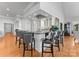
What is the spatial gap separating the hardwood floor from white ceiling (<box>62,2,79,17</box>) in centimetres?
53

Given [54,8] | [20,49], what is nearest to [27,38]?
[20,49]

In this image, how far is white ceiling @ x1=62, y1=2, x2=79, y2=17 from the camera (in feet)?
8.71

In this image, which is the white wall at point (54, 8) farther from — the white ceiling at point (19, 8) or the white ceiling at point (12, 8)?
the white ceiling at point (12, 8)

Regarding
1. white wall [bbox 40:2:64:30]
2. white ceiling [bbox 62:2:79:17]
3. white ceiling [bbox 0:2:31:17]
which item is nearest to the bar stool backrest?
white ceiling [bbox 0:2:31:17]

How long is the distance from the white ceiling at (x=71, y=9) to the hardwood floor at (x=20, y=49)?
53 cm

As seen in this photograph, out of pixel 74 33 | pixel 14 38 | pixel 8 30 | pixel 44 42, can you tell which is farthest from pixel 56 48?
pixel 8 30

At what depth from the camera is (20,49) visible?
2729 millimetres

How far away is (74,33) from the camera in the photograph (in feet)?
8.98

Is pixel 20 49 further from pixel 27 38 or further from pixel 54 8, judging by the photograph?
pixel 54 8

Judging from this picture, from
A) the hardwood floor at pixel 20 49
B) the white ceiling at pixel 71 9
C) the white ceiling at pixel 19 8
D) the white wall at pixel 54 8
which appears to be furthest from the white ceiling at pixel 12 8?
the white ceiling at pixel 71 9

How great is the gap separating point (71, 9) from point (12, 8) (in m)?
1.32

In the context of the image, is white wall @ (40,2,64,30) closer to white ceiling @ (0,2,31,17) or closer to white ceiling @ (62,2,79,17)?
white ceiling @ (62,2,79,17)

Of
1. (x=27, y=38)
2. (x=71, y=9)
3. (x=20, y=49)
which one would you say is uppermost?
(x=71, y=9)

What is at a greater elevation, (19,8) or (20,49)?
(19,8)
